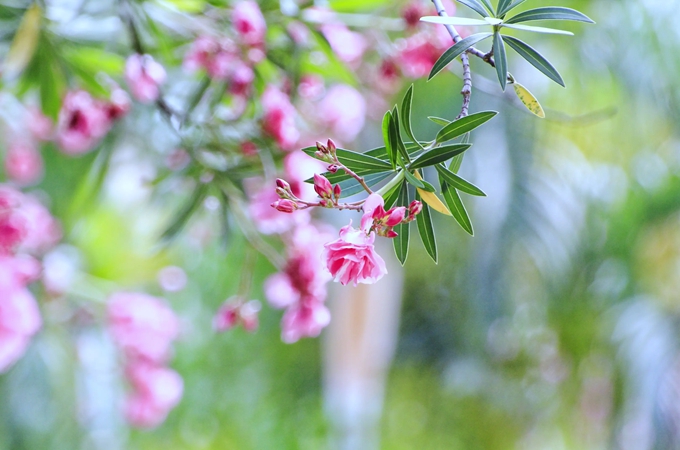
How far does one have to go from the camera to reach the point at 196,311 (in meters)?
1.96

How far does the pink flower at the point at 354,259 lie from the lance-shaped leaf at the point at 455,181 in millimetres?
41

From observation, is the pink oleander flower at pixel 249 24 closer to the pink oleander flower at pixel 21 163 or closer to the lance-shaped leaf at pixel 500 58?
the lance-shaped leaf at pixel 500 58

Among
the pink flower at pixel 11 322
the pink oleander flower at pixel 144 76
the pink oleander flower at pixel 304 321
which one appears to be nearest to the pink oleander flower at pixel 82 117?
the pink oleander flower at pixel 144 76

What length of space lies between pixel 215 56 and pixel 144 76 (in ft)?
0.24

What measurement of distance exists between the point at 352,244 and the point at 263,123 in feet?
1.04

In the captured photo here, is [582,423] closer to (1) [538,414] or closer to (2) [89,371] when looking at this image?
(1) [538,414]

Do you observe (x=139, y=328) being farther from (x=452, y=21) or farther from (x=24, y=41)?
(x=452, y=21)

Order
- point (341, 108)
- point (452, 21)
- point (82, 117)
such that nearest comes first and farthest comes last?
1. point (452, 21)
2. point (82, 117)
3. point (341, 108)

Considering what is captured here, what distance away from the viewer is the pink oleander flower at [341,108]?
73 centimetres

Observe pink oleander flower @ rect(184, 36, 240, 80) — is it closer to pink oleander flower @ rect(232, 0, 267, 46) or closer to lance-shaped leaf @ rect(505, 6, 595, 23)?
pink oleander flower @ rect(232, 0, 267, 46)

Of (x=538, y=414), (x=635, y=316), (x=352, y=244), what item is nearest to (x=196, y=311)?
(x=538, y=414)

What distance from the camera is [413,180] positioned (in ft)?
0.81

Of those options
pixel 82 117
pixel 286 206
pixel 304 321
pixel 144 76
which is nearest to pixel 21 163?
pixel 82 117

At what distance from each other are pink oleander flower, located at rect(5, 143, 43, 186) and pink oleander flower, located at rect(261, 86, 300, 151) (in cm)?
47
